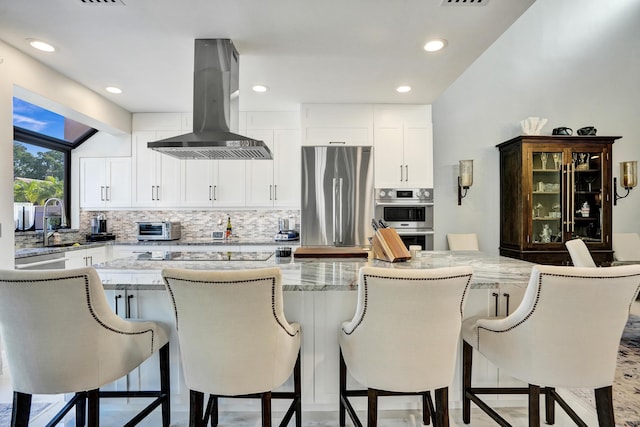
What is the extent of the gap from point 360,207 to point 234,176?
1645mm

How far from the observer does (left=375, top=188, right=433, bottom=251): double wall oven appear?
12.9 ft

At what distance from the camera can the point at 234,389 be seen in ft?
4.36

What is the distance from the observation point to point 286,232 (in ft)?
13.9

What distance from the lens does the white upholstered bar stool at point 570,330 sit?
4.29ft

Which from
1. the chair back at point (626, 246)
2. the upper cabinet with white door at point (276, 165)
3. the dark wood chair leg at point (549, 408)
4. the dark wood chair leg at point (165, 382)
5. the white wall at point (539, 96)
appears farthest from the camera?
the white wall at point (539, 96)

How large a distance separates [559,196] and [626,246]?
1120mm

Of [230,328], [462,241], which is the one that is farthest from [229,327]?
[462,241]

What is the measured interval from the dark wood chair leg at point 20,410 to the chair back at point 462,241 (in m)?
4.12

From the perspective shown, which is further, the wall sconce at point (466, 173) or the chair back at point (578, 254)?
the wall sconce at point (466, 173)

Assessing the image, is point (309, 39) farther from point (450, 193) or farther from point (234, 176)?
point (450, 193)

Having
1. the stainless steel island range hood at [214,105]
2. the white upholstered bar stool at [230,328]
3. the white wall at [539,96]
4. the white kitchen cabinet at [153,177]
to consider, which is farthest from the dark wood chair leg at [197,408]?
the white wall at [539,96]

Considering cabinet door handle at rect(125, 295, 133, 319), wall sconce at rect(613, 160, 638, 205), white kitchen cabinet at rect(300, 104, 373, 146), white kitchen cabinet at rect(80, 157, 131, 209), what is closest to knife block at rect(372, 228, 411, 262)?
cabinet door handle at rect(125, 295, 133, 319)

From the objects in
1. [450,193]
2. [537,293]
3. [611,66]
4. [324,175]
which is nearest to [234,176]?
[324,175]

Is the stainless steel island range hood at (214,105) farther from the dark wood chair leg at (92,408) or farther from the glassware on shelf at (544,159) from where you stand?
the glassware on shelf at (544,159)
